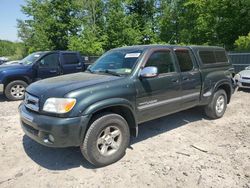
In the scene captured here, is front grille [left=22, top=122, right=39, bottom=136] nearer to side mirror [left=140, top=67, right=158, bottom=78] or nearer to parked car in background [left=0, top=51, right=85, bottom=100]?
side mirror [left=140, top=67, right=158, bottom=78]

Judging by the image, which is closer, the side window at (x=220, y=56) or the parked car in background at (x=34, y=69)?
the side window at (x=220, y=56)

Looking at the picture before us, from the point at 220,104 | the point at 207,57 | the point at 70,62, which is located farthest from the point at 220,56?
the point at 70,62

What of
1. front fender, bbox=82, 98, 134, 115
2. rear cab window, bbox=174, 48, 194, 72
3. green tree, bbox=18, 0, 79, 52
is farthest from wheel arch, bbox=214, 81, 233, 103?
green tree, bbox=18, 0, 79, 52

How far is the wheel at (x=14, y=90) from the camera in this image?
28.9 ft

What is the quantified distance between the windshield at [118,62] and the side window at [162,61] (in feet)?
0.89

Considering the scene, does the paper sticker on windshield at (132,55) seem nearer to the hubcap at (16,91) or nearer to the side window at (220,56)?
the side window at (220,56)

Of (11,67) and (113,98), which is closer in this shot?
(113,98)

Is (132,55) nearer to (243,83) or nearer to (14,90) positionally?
(14,90)

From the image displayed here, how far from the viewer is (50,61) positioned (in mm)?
9852

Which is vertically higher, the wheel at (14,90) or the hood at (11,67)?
the hood at (11,67)

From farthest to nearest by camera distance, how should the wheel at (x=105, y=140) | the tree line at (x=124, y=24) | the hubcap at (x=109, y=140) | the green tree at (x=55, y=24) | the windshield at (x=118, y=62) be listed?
the green tree at (x=55, y=24) → the tree line at (x=124, y=24) → the windshield at (x=118, y=62) → the hubcap at (x=109, y=140) → the wheel at (x=105, y=140)

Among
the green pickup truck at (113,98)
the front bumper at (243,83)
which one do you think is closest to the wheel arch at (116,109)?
the green pickup truck at (113,98)

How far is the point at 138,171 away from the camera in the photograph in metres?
3.78

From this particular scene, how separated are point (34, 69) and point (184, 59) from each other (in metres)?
6.13
